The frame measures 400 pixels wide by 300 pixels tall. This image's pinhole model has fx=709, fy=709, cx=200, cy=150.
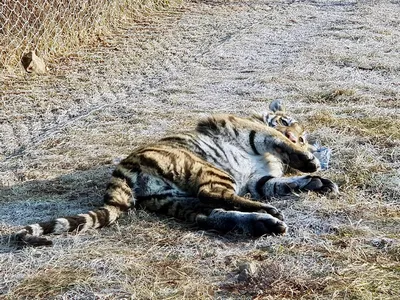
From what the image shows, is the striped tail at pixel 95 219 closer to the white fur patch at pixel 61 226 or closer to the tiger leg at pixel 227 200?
the white fur patch at pixel 61 226

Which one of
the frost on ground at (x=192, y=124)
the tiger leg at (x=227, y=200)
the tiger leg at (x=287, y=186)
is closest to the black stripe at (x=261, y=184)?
the tiger leg at (x=287, y=186)

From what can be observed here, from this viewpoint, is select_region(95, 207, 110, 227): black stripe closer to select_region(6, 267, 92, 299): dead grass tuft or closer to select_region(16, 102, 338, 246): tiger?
select_region(16, 102, 338, 246): tiger

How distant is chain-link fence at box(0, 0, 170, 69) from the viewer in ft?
27.6

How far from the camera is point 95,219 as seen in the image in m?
4.19

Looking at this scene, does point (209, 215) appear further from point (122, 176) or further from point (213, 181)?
point (122, 176)

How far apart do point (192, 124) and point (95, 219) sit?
8.25ft

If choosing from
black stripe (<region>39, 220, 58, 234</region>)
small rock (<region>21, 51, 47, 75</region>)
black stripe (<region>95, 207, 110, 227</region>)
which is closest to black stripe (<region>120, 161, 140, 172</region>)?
black stripe (<region>95, 207, 110, 227</region>)

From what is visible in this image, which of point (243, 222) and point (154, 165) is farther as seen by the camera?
point (154, 165)

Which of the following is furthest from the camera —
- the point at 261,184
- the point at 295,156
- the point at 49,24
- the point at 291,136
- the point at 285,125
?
the point at 49,24

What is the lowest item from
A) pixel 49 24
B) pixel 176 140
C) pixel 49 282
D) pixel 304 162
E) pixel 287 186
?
pixel 49 282

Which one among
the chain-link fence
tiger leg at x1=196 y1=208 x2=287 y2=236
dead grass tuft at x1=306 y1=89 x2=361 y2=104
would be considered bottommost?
tiger leg at x1=196 y1=208 x2=287 y2=236

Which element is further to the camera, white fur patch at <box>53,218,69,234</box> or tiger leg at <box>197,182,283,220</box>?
tiger leg at <box>197,182,283,220</box>

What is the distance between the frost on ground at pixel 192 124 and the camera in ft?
11.5

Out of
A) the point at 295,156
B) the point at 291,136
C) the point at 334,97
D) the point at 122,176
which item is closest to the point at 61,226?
the point at 122,176
